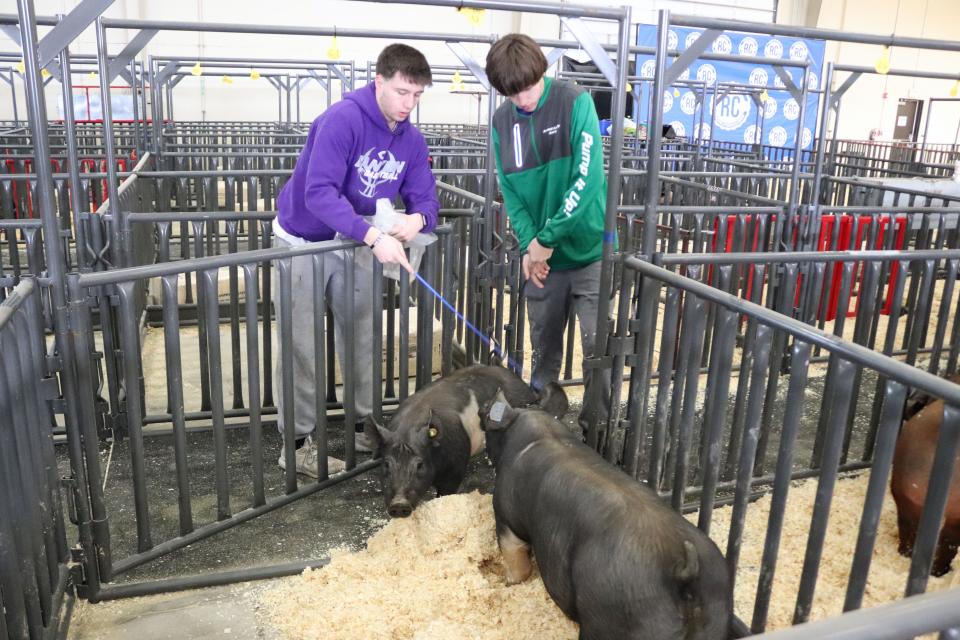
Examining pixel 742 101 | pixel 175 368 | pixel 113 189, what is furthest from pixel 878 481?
pixel 742 101

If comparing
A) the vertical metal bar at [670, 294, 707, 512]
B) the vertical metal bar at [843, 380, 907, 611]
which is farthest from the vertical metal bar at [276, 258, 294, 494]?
the vertical metal bar at [843, 380, 907, 611]

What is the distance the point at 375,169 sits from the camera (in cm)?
367

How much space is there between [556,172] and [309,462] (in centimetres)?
183

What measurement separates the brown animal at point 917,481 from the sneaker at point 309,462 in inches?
96.1

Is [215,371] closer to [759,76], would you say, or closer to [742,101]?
[742,101]

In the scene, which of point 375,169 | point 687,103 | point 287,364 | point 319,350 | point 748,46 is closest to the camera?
point 287,364

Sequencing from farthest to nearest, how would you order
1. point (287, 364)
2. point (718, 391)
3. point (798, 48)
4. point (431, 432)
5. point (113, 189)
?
point (798, 48), point (113, 189), point (287, 364), point (431, 432), point (718, 391)

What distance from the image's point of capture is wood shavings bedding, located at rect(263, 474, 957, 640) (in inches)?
107

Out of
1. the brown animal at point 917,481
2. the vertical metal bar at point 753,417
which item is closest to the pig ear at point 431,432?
the vertical metal bar at point 753,417

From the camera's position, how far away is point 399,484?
3.20m

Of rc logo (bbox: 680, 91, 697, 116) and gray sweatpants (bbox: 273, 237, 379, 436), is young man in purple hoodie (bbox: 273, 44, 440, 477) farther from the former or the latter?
rc logo (bbox: 680, 91, 697, 116)

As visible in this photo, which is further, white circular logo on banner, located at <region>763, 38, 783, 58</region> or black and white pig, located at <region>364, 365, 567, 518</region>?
white circular logo on banner, located at <region>763, 38, 783, 58</region>

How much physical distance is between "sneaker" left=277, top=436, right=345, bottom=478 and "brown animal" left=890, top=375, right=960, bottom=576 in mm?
2442

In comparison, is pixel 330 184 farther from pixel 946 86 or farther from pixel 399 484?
pixel 946 86
